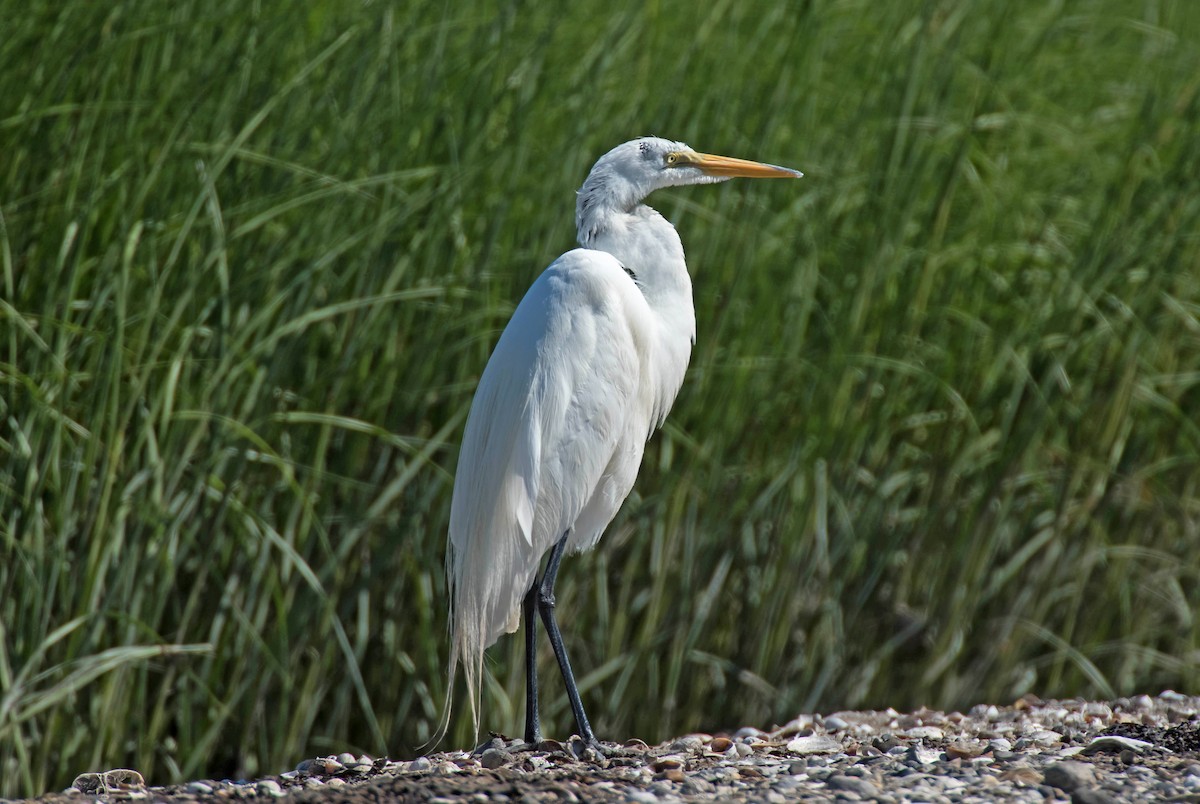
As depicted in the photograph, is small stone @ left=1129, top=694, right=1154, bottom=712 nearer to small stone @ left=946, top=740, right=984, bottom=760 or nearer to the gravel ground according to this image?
the gravel ground

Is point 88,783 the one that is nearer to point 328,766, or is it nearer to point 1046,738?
point 328,766

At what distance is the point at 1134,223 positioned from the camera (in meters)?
3.59

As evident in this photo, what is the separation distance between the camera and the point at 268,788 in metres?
2.10

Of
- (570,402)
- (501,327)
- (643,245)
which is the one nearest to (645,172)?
(643,245)

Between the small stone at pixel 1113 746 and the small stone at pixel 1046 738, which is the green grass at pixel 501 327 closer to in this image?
the small stone at pixel 1046 738

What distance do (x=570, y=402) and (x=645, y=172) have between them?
0.53m

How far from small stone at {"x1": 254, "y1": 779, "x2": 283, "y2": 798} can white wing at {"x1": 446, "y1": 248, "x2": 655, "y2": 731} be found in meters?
0.49

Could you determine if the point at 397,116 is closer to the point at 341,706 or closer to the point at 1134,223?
the point at 341,706

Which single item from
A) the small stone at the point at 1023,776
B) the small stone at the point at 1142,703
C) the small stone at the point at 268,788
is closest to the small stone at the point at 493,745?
the small stone at the point at 268,788

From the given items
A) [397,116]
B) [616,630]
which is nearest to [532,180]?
[397,116]

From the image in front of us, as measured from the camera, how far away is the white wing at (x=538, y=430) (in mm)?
2561

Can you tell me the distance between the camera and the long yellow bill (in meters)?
2.76

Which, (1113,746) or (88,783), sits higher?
(1113,746)

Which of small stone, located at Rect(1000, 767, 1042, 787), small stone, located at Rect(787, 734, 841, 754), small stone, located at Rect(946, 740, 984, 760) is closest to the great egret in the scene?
small stone, located at Rect(787, 734, 841, 754)
